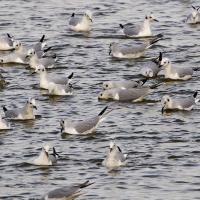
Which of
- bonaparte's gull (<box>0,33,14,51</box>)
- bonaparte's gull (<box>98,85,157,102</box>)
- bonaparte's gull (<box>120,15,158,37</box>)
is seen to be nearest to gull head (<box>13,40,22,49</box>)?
bonaparte's gull (<box>0,33,14,51</box>)

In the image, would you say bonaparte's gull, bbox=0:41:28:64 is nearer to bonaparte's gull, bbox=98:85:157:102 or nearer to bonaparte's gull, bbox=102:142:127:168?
bonaparte's gull, bbox=98:85:157:102

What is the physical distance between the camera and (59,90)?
28500 millimetres

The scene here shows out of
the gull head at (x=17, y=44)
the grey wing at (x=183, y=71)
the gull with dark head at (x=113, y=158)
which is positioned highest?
the gull head at (x=17, y=44)

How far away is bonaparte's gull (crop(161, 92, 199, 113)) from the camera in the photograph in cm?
2677

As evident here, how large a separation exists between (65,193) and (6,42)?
14.3 m

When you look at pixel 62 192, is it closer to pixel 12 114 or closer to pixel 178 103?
pixel 12 114

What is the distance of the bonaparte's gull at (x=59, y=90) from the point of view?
93.5 ft

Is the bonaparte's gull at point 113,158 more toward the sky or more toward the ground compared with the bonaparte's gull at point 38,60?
more toward the ground

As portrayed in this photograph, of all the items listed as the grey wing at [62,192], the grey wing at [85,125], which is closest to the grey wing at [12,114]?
the grey wing at [85,125]

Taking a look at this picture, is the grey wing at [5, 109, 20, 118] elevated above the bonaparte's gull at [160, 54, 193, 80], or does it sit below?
below

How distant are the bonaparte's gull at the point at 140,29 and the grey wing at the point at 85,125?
10101mm

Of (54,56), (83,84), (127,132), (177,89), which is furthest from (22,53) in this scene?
(127,132)

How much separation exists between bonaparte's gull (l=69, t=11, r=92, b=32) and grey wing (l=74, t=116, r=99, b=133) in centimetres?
1079

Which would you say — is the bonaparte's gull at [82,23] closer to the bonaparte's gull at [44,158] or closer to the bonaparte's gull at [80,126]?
the bonaparte's gull at [80,126]
